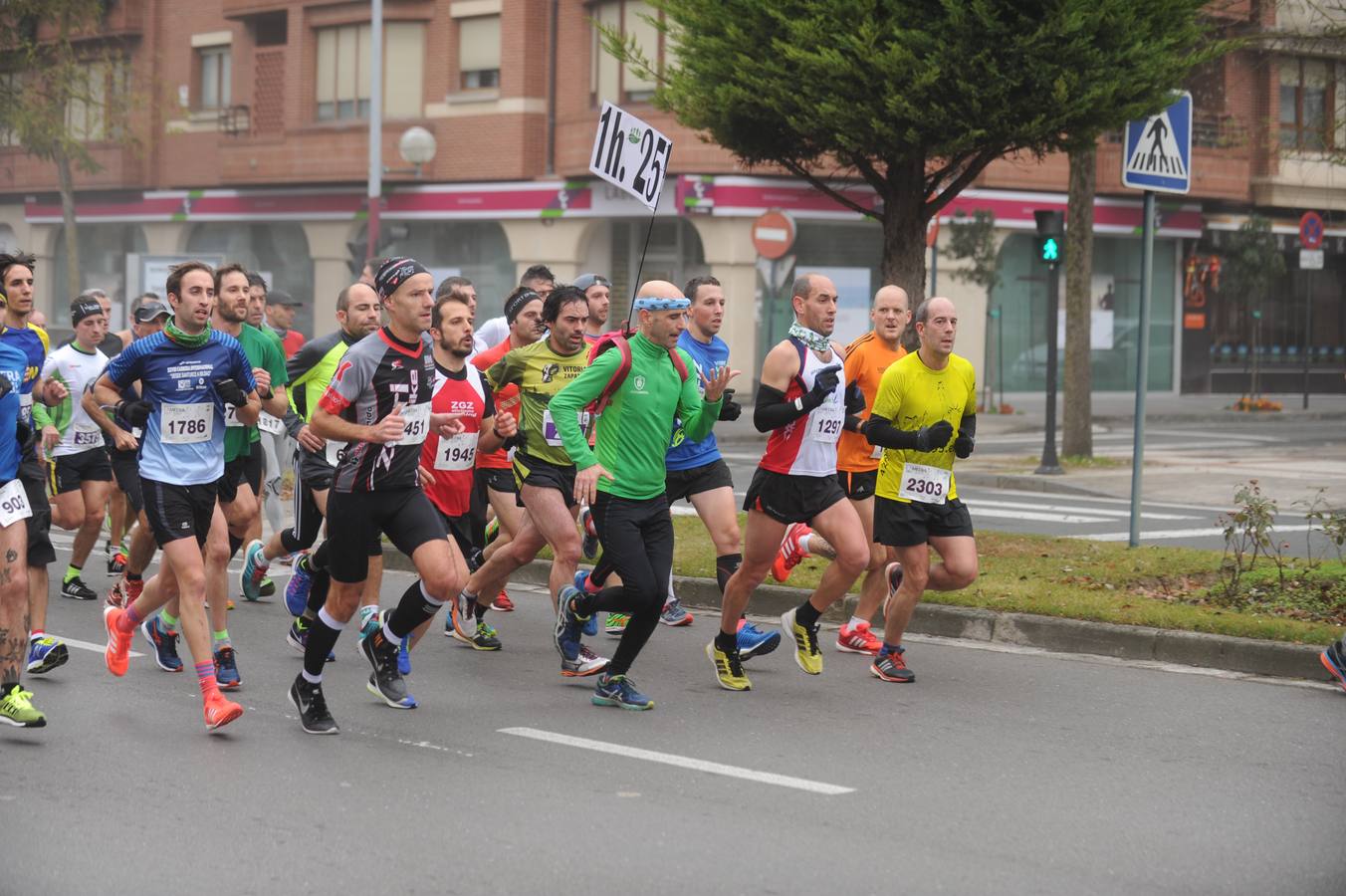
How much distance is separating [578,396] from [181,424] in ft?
5.64

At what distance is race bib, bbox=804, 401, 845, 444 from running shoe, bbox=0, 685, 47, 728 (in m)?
3.63

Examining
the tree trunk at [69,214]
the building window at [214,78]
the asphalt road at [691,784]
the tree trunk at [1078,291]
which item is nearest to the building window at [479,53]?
the building window at [214,78]

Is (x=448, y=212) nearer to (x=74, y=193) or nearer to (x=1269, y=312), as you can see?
(x=74, y=193)

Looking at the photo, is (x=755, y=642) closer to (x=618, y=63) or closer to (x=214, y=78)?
(x=618, y=63)

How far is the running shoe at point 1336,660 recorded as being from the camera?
8727 millimetres

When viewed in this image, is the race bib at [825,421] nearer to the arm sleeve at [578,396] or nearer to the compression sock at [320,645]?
the arm sleeve at [578,396]

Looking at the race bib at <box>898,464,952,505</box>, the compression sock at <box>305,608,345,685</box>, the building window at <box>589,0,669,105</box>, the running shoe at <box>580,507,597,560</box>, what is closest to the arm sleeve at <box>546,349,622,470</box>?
the compression sock at <box>305,608,345,685</box>

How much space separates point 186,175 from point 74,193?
4.13m

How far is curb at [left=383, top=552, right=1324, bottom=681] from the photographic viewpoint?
930 cm

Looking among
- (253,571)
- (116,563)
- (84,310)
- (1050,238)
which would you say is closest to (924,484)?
(253,571)

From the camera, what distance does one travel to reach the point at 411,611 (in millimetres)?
7875

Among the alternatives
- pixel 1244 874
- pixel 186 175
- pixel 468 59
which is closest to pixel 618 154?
pixel 1244 874

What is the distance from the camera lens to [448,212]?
3691cm

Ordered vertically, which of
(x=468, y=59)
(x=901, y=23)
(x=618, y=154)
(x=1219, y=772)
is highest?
(x=468, y=59)
